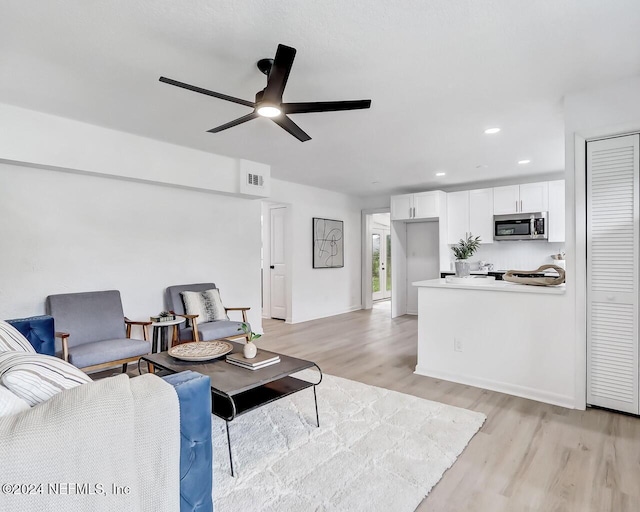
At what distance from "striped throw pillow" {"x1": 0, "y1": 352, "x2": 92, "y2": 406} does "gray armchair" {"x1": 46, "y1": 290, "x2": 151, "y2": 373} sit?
1.76m

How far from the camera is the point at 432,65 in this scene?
7.93 ft

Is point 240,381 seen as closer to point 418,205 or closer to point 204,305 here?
point 204,305

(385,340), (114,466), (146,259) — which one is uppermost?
(146,259)

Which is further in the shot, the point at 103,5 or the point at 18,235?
the point at 18,235

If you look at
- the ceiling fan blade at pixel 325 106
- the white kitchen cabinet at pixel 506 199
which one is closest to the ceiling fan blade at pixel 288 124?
the ceiling fan blade at pixel 325 106

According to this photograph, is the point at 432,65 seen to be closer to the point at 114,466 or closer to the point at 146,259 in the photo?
the point at 114,466

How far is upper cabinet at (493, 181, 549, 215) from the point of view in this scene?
5.44 metres

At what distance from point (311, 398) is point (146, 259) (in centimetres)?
249

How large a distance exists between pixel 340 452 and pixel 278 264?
4.74 meters

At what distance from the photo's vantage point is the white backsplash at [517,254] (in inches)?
225

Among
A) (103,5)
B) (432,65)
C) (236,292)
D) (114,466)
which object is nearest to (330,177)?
(236,292)

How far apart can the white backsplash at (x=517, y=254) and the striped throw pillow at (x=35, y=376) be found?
6.03 meters

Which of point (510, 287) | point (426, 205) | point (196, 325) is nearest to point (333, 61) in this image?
point (510, 287)

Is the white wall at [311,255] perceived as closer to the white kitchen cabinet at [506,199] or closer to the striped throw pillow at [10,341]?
the white kitchen cabinet at [506,199]
